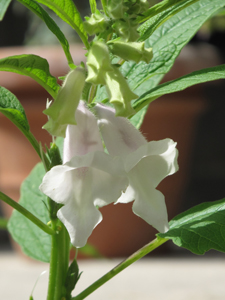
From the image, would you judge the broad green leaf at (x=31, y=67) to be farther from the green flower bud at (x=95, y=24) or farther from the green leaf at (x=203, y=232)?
the green leaf at (x=203, y=232)

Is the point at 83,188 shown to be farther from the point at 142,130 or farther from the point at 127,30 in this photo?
the point at 142,130

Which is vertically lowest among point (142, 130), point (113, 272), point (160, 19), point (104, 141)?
point (113, 272)

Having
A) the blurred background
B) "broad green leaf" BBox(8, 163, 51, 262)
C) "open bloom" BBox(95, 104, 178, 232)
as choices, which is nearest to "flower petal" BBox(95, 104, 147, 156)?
"open bloom" BBox(95, 104, 178, 232)

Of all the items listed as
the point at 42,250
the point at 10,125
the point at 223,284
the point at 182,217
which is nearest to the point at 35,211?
the point at 42,250

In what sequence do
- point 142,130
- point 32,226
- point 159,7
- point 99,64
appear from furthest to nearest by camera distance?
point 142,130 < point 32,226 < point 159,7 < point 99,64

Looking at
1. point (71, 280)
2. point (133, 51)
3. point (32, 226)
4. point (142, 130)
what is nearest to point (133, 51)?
point (133, 51)

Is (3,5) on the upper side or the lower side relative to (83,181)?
upper
